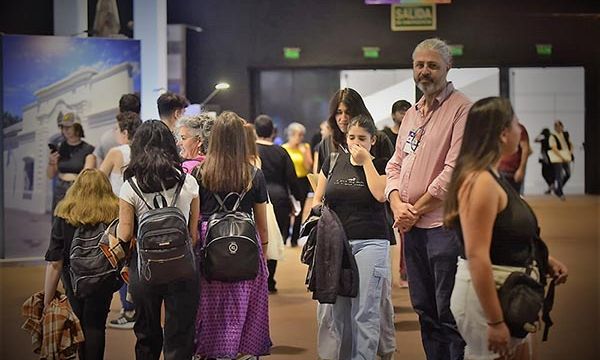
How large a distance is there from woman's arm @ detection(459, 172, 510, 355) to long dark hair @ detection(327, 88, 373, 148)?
1.63 metres

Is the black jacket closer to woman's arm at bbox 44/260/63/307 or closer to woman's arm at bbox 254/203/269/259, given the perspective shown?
woman's arm at bbox 254/203/269/259

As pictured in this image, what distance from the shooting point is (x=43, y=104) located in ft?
26.6

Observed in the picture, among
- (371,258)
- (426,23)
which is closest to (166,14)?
(371,258)

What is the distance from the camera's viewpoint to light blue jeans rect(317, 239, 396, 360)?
452 cm

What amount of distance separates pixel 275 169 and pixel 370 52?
6713 millimetres

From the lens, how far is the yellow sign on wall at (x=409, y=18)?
12383 millimetres

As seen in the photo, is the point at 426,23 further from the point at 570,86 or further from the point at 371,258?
the point at 371,258

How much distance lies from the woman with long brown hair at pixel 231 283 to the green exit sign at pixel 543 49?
8109 millimetres

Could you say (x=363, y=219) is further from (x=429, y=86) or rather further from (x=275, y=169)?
(x=275, y=169)

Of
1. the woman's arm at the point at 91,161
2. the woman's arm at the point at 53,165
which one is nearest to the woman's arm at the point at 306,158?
the woman's arm at the point at 53,165

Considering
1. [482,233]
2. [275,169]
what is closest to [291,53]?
[275,169]

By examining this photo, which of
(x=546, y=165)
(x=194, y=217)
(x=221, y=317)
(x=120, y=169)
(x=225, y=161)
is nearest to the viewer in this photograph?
(x=194, y=217)

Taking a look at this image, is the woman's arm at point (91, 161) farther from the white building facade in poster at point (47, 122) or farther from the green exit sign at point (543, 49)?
the green exit sign at point (543, 49)

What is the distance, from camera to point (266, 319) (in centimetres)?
461
